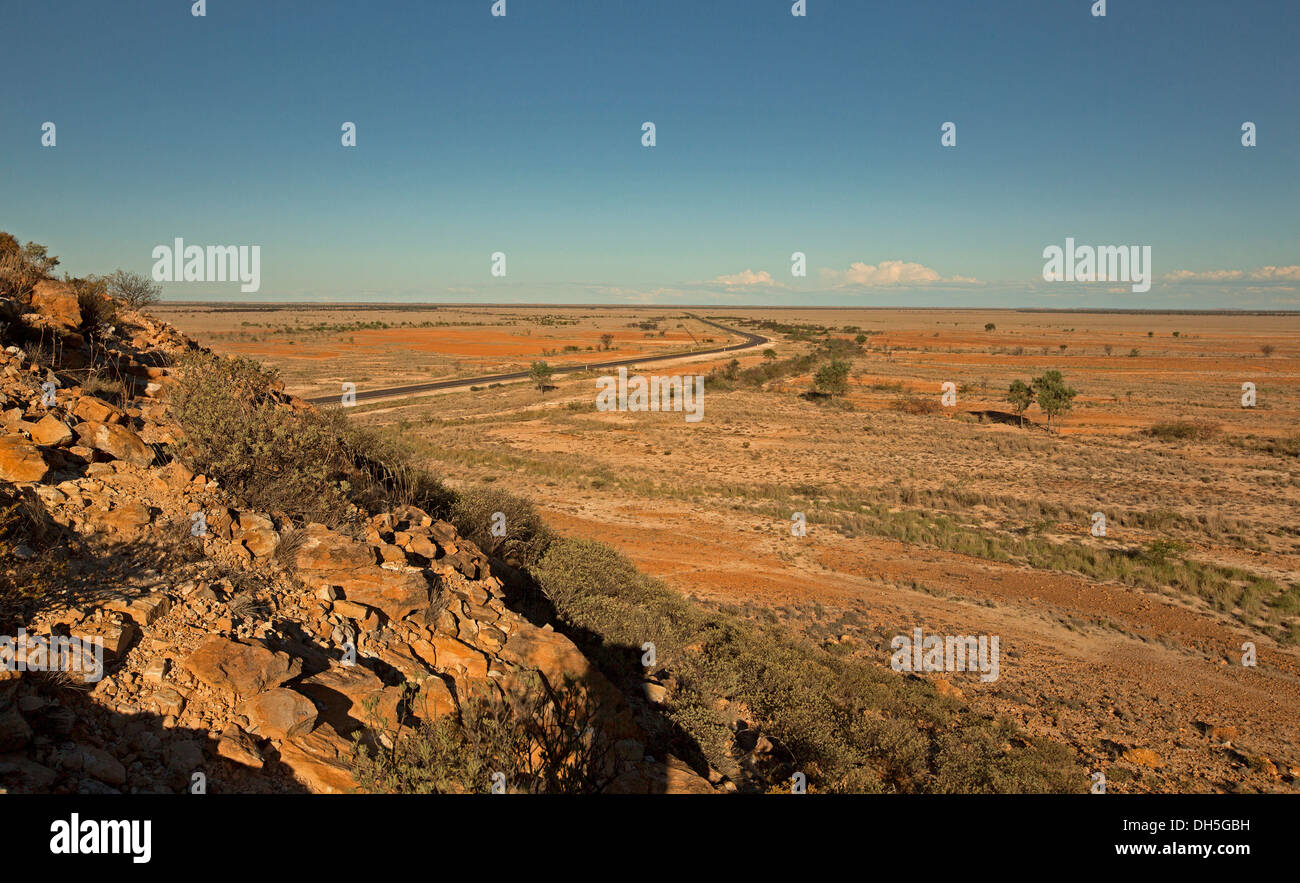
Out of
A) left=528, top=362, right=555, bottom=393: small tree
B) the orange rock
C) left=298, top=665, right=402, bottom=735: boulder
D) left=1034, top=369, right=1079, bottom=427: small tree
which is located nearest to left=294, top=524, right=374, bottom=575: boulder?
left=298, top=665, right=402, bottom=735: boulder

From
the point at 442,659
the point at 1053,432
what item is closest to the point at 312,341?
the point at 1053,432

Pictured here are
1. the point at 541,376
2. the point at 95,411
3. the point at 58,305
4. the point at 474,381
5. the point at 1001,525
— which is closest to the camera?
the point at 95,411

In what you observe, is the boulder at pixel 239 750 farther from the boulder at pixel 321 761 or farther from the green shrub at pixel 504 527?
the green shrub at pixel 504 527

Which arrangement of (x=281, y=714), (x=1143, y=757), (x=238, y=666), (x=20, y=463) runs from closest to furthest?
(x=281, y=714) → (x=238, y=666) → (x=20, y=463) → (x=1143, y=757)

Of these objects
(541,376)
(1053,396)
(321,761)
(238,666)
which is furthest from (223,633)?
(541,376)

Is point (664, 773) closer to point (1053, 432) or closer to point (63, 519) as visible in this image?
point (63, 519)

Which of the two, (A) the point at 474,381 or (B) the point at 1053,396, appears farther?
(A) the point at 474,381

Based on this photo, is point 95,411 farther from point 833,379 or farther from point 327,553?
point 833,379
